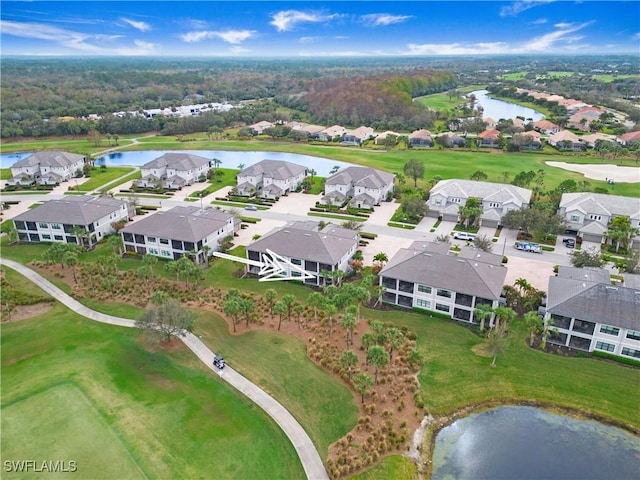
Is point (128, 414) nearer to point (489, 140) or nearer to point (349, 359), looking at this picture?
point (349, 359)

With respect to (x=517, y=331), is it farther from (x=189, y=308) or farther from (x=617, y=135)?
(x=617, y=135)

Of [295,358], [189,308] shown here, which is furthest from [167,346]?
[295,358]

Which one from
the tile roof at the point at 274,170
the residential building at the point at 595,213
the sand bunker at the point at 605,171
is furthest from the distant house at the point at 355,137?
the residential building at the point at 595,213

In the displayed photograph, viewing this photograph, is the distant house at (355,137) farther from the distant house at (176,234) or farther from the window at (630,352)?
the window at (630,352)

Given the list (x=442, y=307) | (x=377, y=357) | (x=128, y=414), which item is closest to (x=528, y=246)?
(x=442, y=307)

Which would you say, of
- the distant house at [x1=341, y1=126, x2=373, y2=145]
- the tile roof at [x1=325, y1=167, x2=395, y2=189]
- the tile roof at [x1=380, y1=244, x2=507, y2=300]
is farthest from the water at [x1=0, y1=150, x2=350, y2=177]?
the tile roof at [x1=380, y1=244, x2=507, y2=300]
